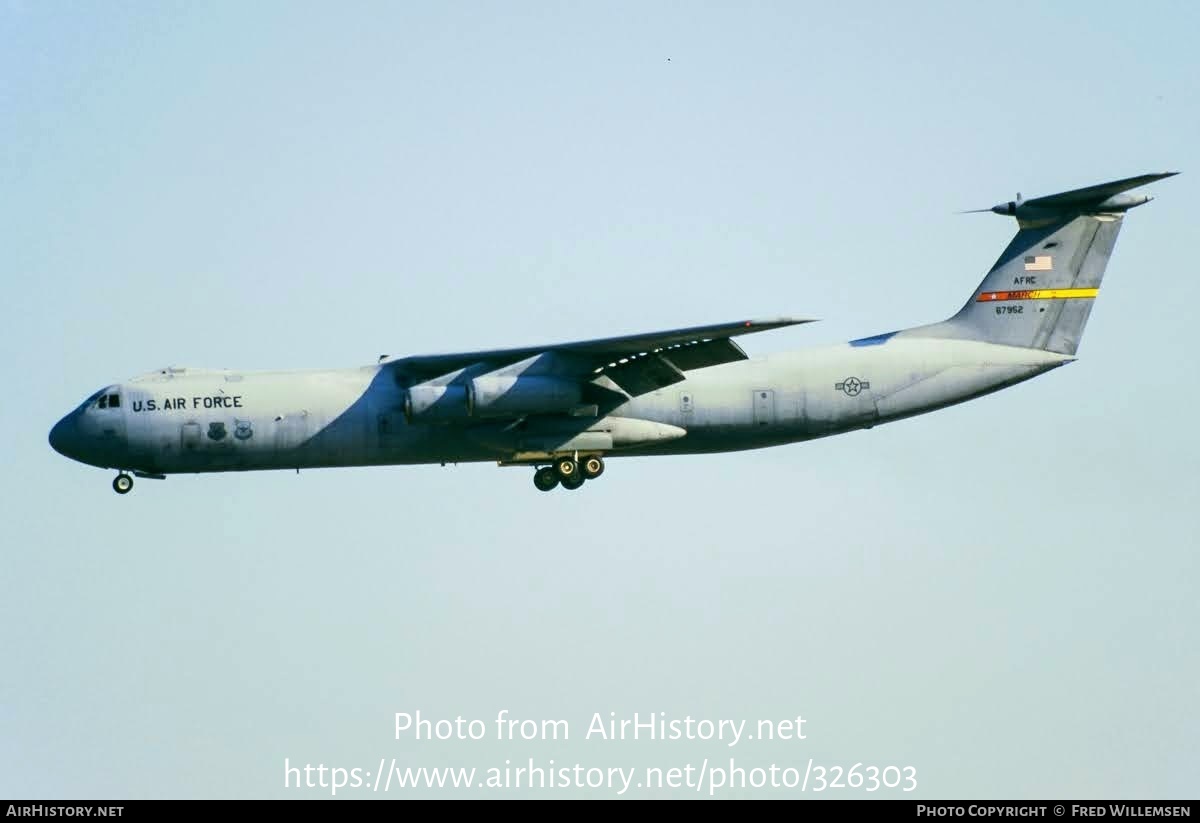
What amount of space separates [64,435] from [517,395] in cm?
784

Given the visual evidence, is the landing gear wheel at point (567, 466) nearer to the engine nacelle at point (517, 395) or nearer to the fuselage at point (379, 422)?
the fuselage at point (379, 422)

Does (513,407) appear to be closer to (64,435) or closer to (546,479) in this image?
(546,479)

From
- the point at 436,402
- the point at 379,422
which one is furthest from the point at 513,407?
the point at 379,422

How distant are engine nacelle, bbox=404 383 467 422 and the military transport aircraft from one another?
2 centimetres

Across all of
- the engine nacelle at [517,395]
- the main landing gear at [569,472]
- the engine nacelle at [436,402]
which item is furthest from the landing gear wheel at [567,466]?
the engine nacelle at [436,402]

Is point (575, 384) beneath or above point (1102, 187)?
beneath

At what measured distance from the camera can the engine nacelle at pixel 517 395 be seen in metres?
31.6

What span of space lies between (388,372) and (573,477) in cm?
361

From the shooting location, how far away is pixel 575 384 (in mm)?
32125

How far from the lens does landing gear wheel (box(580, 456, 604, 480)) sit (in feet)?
109

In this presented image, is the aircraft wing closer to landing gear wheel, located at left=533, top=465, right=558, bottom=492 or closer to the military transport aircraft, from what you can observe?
the military transport aircraft

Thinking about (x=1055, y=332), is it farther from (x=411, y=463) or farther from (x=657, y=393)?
(x=411, y=463)

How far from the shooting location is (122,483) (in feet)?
109
